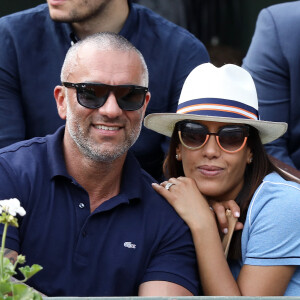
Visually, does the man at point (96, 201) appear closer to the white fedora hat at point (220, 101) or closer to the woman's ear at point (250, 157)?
the white fedora hat at point (220, 101)

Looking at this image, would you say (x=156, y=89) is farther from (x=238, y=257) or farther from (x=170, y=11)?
(x=170, y=11)

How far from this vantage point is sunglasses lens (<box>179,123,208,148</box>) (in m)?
2.95

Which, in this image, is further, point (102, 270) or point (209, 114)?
point (209, 114)

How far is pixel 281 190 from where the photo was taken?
2.88 metres

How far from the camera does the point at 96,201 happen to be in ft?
9.48

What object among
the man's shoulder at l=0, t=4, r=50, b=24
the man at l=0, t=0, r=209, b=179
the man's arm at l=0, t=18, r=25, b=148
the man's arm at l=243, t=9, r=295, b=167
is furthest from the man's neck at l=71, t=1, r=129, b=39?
the man's arm at l=243, t=9, r=295, b=167

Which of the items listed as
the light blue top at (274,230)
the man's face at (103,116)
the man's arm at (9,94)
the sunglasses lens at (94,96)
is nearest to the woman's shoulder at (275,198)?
the light blue top at (274,230)

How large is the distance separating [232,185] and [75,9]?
1167 millimetres

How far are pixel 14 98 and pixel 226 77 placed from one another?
1.04 meters

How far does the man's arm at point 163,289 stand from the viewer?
8.89ft

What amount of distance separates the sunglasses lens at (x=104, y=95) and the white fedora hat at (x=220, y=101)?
249 mm

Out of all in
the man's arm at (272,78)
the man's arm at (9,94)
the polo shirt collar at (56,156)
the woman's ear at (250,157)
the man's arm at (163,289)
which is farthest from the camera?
the man's arm at (272,78)

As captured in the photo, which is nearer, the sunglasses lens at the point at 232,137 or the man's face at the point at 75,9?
the sunglasses lens at the point at 232,137

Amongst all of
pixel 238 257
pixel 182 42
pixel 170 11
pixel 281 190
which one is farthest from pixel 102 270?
pixel 170 11
